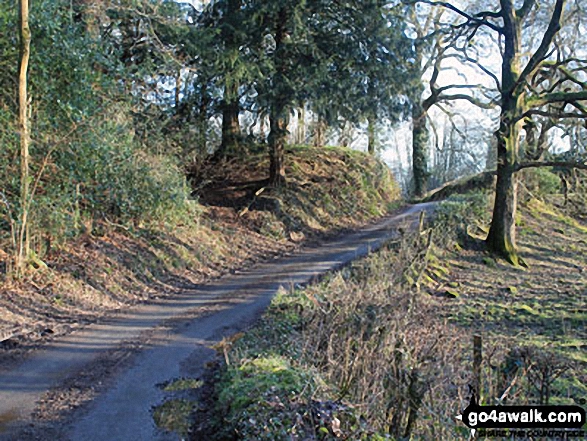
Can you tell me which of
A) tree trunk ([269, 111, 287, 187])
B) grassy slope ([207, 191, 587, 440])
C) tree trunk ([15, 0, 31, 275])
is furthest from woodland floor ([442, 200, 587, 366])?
tree trunk ([15, 0, 31, 275])

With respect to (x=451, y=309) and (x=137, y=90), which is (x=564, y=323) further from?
(x=137, y=90)

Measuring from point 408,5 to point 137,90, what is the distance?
8847 mm

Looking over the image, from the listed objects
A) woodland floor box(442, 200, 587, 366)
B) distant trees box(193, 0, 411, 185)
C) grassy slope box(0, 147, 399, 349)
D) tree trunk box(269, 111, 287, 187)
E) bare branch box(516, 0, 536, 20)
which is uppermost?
bare branch box(516, 0, 536, 20)

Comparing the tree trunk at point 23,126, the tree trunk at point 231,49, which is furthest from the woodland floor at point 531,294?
the tree trunk at point 23,126

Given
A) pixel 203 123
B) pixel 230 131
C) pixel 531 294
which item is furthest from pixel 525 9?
pixel 203 123

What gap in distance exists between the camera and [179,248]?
13.3 m

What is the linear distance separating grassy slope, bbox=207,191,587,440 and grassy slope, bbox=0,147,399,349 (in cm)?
345

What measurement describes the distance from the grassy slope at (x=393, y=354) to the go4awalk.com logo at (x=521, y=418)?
31 cm

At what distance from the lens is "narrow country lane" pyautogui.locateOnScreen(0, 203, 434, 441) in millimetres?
5199

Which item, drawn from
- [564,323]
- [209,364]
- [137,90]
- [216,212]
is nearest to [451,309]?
[564,323]

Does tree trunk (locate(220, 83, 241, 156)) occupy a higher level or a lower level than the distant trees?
lower

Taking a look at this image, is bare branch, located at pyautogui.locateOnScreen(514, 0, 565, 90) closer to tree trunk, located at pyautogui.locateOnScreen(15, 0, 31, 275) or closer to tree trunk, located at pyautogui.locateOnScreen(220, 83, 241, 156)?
tree trunk, located at pyautogui.locateOnScreen(220, 83, 241, 156)

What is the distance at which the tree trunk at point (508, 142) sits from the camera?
52.0ft

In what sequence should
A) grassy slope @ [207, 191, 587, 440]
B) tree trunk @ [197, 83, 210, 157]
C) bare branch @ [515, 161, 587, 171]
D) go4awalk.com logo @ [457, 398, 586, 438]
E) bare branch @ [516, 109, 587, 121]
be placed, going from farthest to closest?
1. tree trunk @ [197, 83, 210, 157]
2. bare branch @ [515, 161, 587, 171]
3. bare branch @ [516, 109, 587, 121]
4. grassy slope @ [207, 191, 587, 440]
5. go4awalk.com logo @ [457, 398, 586, 438]
